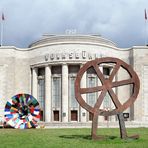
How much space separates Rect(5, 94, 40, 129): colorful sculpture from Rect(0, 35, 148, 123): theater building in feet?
89.4

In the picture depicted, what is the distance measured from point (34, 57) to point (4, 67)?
6006 millimetres

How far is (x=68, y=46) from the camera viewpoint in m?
64.1

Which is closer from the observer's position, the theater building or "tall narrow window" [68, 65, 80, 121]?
the theater building

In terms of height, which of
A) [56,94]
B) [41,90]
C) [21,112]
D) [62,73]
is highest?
[62,73]

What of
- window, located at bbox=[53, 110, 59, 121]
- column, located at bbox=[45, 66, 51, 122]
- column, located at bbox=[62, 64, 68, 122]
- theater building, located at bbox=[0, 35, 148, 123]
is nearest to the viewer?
column, located at bbox=[62, 64, 68, 122]

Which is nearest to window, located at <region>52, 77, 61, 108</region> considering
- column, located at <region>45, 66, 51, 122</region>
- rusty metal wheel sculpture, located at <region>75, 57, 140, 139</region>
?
column, located at <region>45, 66, 51, 122</region>

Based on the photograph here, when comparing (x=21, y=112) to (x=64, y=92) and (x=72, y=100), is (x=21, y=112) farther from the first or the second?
(x=72, y=100)

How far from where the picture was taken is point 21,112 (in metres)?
35.6

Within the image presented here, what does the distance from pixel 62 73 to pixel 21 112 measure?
2869 centimetres

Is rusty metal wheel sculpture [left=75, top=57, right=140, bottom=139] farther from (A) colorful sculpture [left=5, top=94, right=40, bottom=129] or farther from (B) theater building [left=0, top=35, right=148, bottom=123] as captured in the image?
(B) theater building [left=0, top=35, right=148, bottom=123]

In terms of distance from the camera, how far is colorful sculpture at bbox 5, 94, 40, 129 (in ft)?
116

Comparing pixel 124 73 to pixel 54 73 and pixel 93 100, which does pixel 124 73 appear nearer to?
pixel 93 100

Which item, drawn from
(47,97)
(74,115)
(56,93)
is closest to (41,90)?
(47,97)

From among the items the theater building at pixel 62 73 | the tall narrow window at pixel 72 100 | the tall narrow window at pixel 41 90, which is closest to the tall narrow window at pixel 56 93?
the theater building at pixel 62 73
